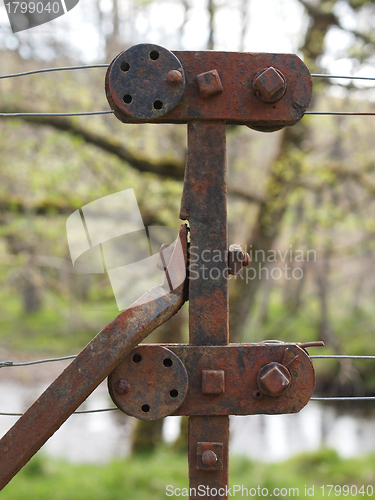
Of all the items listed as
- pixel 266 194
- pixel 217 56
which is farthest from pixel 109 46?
pixel 217 56

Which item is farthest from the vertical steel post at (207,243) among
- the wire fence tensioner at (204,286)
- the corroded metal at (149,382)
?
the corroded metal at (149,382)

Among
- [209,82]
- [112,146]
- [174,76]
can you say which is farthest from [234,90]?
[112,146]

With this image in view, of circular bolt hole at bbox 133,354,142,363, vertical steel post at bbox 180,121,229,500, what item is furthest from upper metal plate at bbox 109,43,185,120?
circular bolt hole at bbox 133,354,142,363

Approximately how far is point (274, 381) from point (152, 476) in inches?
200

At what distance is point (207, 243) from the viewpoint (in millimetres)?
1499

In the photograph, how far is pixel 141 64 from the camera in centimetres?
145

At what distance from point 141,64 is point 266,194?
4696 mm

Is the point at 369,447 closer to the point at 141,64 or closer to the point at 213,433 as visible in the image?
the point at 213,433

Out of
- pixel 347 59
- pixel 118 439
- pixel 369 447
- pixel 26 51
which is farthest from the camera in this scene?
pixel 118 439

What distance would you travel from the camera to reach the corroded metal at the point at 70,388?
53.9 inches

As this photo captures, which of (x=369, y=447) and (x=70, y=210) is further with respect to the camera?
(x=369, y=447)

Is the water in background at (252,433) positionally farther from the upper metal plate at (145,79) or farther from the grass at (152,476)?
the upper metal plate at (145,79)

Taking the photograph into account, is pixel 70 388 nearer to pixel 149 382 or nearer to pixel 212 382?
pixel 149 382

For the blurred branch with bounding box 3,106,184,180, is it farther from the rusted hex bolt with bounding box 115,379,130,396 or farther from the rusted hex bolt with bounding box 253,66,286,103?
the rusted hex bolt with bounding box 115,379,130,396
